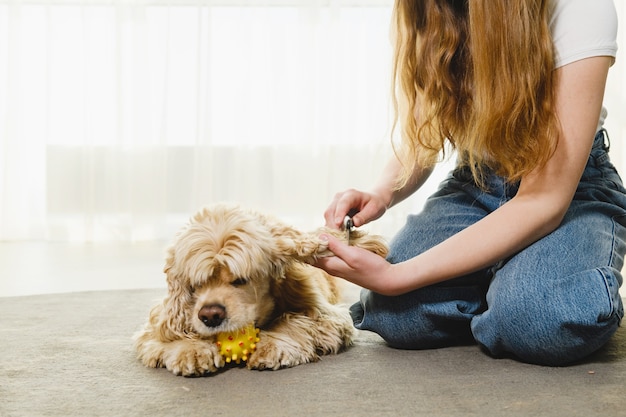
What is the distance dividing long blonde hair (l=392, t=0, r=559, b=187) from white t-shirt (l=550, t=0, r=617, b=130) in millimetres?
26

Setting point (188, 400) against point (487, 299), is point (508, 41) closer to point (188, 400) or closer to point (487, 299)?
point (487, 299)

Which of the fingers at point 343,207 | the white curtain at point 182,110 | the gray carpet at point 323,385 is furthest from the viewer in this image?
the white curtain at point 182,110

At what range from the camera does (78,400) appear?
1337mm

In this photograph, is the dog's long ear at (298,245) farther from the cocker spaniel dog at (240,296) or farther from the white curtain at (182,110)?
the white curtain at (182,110)

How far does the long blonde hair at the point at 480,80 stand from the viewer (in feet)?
4.77

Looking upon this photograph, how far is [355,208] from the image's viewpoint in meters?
1.78

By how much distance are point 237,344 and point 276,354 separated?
8 centimetres

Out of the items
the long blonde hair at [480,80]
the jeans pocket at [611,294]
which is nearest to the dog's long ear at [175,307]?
the long blonde hair at [480,80]

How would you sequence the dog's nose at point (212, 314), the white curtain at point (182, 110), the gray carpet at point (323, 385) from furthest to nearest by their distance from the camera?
the white curtain at point (182, 110) → the dog's nose at point (212, 314) → the gray carpet at point (323, 385)

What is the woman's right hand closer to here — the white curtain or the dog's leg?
the dog's leg

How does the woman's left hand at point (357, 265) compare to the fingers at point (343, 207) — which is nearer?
the woman's left hand at point (357, 265)

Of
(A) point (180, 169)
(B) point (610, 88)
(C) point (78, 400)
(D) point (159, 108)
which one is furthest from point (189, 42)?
(C) point (78, 400)

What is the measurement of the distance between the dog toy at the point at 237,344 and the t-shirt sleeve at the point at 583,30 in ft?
2.57

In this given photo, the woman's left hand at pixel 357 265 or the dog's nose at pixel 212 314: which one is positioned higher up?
the woman's left hand at pixel 357 265
